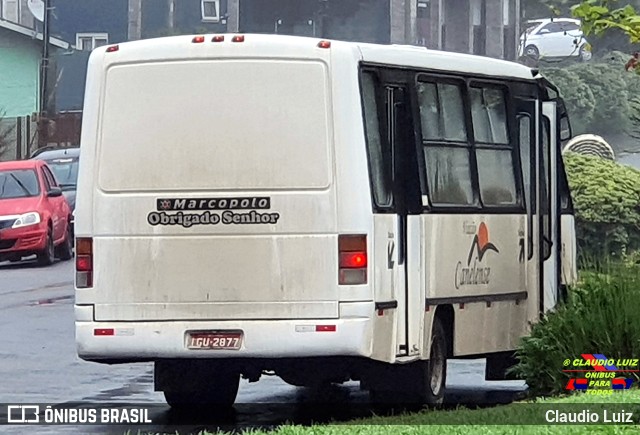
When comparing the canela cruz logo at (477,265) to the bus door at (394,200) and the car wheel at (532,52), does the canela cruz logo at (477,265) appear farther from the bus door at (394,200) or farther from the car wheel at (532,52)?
the car wheel at (532,52)

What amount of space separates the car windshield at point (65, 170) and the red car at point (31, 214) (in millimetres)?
4013

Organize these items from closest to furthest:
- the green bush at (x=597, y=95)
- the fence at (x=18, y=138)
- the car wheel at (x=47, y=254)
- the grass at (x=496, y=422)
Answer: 1. the grass at (x=496, y=422)
2. the car wheel at (x=47, y=254)
3. the green bush at (x=597, y=95)
4. the fence at (x=18, y=138)

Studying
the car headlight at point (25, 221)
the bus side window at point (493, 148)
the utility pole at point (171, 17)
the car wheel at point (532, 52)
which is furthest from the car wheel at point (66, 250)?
the utility pole at point (171, 17)

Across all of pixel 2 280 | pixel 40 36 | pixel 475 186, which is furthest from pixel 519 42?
pixel 475 186

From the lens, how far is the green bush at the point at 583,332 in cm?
1315

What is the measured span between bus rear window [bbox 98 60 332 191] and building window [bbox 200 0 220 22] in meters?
54.4

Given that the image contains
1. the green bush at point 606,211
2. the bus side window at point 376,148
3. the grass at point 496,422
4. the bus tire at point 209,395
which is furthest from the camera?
the green bush at point 606,211

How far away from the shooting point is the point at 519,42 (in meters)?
63.5

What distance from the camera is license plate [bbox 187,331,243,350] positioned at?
41.1ft

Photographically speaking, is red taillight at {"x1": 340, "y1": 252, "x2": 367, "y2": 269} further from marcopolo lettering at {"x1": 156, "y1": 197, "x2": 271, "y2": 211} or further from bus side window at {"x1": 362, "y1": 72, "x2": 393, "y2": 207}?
marcopolo lettering at {"x1": 156, "y1": 197, "x2": 271, "y2": 211}

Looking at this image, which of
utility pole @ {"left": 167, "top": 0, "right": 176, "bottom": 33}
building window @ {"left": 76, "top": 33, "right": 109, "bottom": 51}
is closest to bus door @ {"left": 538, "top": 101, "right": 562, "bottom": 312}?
utility pole @ {"left": 167, "top": 0, "right": 176, "bottom": 33}

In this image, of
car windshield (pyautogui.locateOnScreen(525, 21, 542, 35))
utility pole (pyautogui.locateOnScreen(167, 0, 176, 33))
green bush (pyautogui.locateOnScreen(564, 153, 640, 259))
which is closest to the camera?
green bush (pyautogui.locateOnScreen(564, 153, 640, 259))

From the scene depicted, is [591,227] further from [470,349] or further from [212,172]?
[212,172]

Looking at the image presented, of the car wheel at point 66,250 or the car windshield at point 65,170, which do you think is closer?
the car wheel at point 66,250
